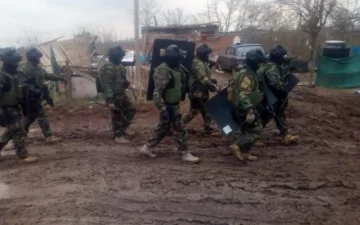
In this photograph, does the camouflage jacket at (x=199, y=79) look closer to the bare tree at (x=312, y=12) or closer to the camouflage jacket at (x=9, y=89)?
the camouflage jacket at (x=9, y=89)

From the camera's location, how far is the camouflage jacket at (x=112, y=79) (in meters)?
7.29

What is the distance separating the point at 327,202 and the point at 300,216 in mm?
553

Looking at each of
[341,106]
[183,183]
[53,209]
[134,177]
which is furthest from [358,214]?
[341,106]

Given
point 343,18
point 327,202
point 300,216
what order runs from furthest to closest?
point 343,18 < point 327,202 < point 300,216

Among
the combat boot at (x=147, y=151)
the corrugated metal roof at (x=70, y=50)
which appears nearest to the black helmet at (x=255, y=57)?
the combat boot at (x=147, y=151)

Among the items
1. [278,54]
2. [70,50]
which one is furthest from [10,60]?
[70,50]

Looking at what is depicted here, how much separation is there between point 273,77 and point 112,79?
278cm

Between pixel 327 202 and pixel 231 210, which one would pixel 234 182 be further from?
pixel 327 202

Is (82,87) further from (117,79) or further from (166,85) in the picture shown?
(166,85)

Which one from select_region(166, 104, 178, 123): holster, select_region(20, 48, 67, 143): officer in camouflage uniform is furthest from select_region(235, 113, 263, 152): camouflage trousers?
select_region(20, 48, 67, 143): officer in camouflage uniform

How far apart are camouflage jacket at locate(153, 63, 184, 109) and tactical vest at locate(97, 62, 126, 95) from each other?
142 centimetres

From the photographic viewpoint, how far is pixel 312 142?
738cm

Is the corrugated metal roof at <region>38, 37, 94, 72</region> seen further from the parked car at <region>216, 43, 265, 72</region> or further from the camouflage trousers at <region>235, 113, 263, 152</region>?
the camouflage trousers at <region>235, 113, 263, 152</region>

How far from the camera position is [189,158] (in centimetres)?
634
